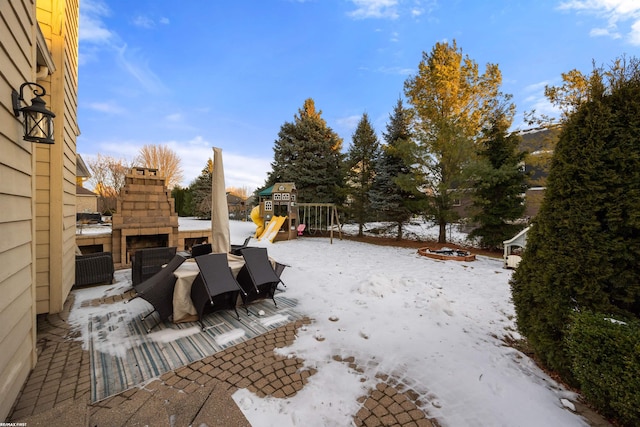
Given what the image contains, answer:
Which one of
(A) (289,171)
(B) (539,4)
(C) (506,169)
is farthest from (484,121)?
(A) (289,171)

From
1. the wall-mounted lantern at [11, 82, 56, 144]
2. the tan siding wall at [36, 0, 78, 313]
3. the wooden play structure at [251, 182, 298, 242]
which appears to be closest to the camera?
the wall-mounted lantern at [11, 82, 56, 144]

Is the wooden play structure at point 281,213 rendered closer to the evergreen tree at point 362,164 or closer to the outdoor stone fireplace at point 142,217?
the evergreen tree at point 362,164

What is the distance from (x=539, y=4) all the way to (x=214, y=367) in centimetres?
1129

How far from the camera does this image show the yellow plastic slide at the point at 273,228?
440 inches

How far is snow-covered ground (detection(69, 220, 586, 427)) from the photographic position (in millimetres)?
1855

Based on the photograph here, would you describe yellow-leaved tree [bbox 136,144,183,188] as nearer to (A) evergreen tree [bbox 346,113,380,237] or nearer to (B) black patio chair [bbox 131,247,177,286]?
(A) evergreen tree [bbox 346,113,380,237]

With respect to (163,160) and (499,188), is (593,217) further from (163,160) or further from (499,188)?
(163,160)

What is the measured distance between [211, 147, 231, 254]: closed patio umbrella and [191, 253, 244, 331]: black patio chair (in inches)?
26.6

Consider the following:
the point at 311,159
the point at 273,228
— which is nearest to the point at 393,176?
the point at 311,159

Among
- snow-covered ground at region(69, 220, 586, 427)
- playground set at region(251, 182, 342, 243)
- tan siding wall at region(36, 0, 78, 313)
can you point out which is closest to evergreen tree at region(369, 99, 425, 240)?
playground set at region(251, 182, 342, 243)

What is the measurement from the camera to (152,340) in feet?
9.34

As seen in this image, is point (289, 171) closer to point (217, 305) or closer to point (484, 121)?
point (484, 121)

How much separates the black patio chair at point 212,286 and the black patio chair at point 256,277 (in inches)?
7.8

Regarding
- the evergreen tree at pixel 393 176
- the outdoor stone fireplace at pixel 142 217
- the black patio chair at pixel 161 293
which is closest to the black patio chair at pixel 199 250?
the black patio chair at pixel 161 293
